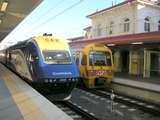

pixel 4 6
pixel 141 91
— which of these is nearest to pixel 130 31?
pixel 141 91

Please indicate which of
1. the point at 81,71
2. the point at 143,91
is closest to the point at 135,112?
the point at 143,91

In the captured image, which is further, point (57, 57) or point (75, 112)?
point (57, 57)

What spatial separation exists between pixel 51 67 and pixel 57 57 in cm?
73

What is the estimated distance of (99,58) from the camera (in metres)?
18.2

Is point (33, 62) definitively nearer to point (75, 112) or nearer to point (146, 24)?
point (75, 112)

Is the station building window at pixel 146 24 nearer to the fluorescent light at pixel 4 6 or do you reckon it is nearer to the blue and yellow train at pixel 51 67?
the fluorescent light at pixel 4 6

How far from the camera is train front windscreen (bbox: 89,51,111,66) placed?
58.6ft

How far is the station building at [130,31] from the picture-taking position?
22.6m

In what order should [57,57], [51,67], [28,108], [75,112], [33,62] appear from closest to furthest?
1. [28,108]
2. [75,112]
3. [51,67]
4. [33,62]
5. [57,57]

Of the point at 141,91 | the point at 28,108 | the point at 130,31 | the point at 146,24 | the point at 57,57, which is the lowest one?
the point at 141,91

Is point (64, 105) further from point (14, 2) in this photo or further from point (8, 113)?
point (8, 113)

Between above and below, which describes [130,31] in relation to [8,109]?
above

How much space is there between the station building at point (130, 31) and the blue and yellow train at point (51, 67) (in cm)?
809

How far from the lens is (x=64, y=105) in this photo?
13047 millimetres
